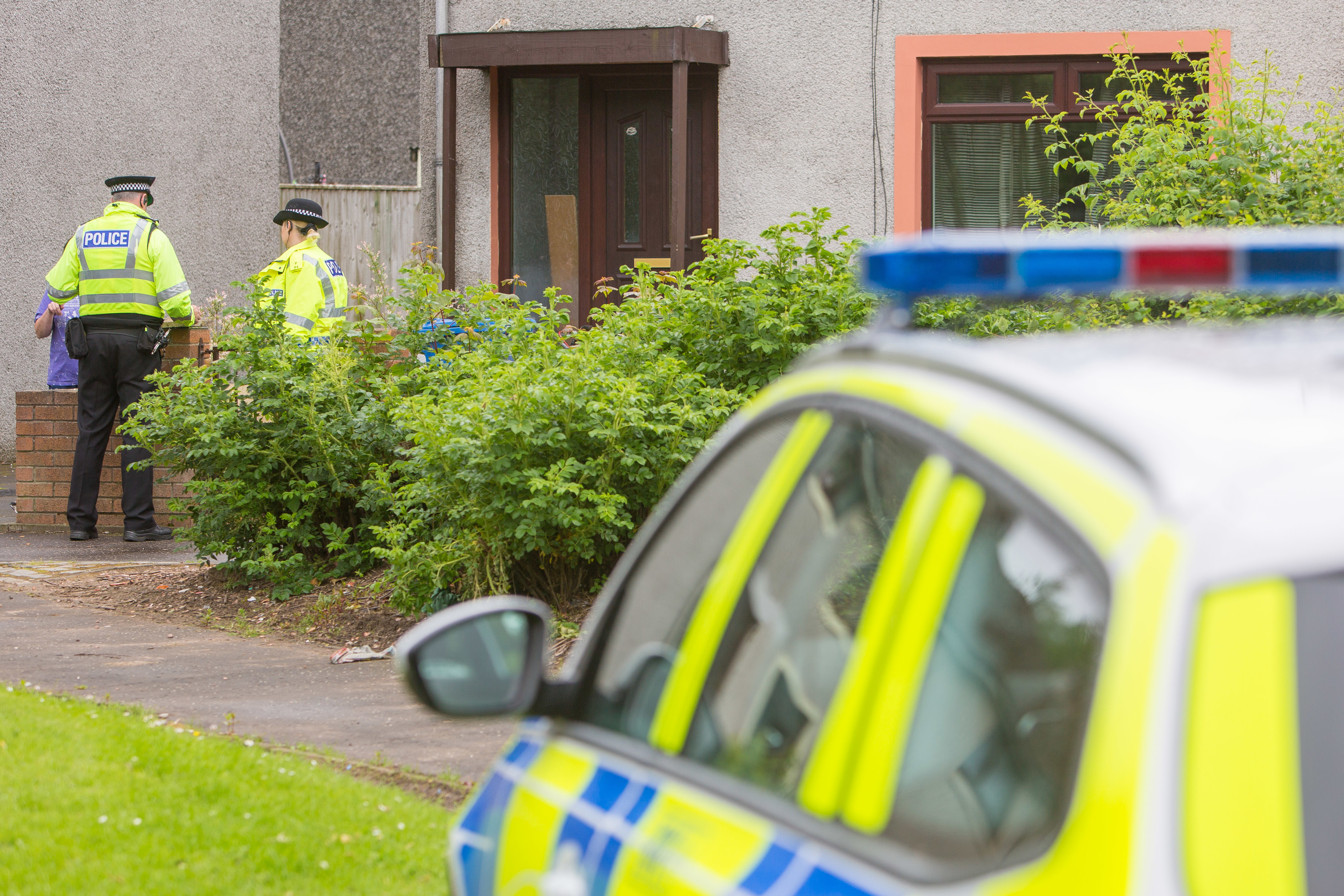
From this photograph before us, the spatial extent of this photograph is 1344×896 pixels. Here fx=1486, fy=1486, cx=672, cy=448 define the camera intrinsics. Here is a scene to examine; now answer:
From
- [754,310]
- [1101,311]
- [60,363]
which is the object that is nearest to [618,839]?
[1101,311]

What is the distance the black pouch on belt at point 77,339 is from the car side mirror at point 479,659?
835 centimetres

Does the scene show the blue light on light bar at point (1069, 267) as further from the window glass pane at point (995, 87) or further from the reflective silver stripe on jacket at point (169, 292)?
the window glass pane at point (995, 87)

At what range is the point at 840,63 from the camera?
11023mm

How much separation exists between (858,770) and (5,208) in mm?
16022

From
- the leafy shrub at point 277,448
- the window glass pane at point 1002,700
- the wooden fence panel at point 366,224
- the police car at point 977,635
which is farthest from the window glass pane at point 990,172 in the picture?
the window glass pane at point 1002,700

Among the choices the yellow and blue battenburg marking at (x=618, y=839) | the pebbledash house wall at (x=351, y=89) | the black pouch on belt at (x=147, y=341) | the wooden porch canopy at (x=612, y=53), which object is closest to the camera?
the yellow and blue battenburg marking at (x=618, y=839)

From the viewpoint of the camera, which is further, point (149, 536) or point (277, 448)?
point (149, 536)

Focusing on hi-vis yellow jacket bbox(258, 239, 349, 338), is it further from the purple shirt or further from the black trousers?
the purple shirt

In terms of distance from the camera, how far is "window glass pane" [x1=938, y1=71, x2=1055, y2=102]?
1092 centimetres

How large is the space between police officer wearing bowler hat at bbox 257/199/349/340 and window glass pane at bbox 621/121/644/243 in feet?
8.87

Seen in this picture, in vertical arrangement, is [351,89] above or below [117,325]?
above

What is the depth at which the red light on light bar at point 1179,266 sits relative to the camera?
1560 mm

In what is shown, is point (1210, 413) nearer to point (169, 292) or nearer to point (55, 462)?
point (169, 292)

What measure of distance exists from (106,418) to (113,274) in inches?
37.7
